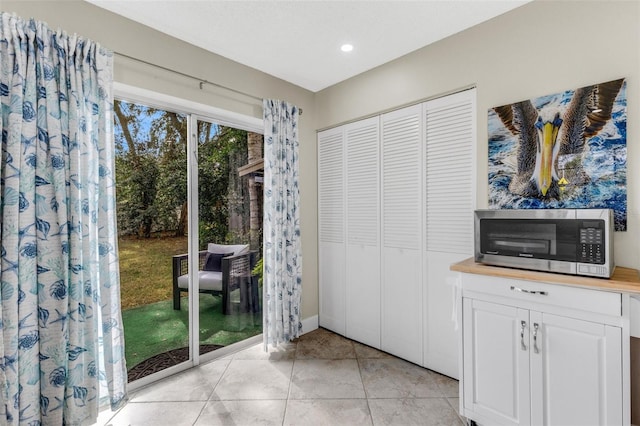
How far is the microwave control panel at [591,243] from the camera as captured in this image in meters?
1.49

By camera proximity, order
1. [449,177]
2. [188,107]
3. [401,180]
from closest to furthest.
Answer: [449,177], [188,107], [401,180]

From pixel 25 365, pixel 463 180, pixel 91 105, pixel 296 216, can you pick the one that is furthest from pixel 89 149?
pixel 463 180

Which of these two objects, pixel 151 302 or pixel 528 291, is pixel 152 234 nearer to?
pixel 151 302

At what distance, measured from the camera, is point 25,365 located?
1618 millimetres

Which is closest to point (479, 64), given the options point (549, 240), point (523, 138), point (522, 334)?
point (523, 138)

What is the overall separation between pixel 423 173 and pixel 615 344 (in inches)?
60.0

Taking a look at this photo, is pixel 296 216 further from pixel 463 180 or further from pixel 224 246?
pixel 463 180

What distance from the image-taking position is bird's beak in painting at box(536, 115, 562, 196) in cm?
188

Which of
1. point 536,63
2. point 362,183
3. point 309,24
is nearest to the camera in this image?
point 536,63

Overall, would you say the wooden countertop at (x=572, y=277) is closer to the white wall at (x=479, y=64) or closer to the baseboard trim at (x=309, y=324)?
the white wall at (x=479, y=64)

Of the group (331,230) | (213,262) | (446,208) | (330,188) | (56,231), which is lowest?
(213,262)

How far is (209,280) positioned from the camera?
9.06 ft

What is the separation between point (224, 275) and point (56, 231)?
4.40 ft

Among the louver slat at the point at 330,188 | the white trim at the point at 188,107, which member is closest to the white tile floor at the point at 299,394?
the louver slat at the point at 330,188
